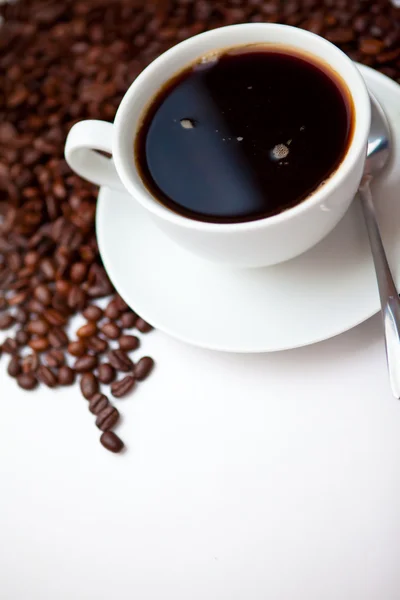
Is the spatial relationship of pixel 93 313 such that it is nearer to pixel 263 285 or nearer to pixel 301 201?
pixel 263 285

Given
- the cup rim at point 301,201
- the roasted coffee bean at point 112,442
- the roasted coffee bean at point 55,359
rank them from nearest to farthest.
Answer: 1. the cup rim at point 301,201
2. the roasted coffee bean at point 112,442
3. the roasted coffee bean at point 55,359

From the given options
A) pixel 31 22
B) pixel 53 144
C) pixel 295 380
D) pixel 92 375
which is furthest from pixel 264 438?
pixel 31 22

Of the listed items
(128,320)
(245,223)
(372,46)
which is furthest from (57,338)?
(372,46)

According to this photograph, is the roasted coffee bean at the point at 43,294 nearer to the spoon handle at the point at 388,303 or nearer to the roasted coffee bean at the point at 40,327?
the roasted coffee bean at the point at 40,327

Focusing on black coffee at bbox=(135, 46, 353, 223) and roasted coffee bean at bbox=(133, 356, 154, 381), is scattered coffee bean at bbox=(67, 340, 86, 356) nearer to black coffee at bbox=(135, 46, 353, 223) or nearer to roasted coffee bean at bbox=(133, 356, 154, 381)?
roasted coffee bean at bbox=(133, 356, 154, 381)

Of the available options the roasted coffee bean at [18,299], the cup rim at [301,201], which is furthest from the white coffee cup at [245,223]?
the roasted coffee bean at [18,299]

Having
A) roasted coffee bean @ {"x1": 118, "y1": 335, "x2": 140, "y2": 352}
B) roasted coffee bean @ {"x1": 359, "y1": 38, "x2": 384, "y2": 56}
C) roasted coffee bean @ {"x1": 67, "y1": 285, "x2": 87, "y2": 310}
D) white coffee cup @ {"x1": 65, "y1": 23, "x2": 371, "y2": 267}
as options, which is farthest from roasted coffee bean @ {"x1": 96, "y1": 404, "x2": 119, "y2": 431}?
roasted coffee bean @ {"x1": 359, "y1": 38, "x2": 384, "y2": 56}

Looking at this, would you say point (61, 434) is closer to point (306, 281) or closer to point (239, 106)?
point (306, 281)

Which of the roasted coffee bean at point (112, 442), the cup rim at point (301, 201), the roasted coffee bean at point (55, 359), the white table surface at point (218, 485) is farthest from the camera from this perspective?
the roasted coffee bean at point (55, 359)
